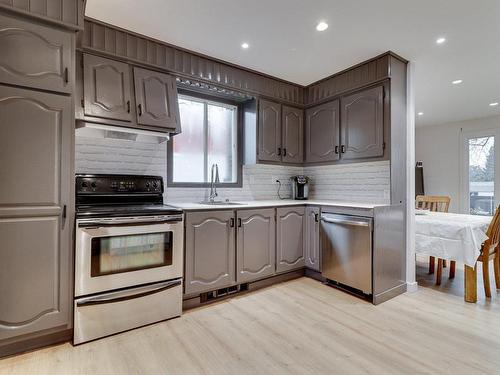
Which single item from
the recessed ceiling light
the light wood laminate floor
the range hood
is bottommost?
the light wood laminate floor

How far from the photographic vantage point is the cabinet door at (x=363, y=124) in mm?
3000

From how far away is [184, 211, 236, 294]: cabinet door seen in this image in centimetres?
251

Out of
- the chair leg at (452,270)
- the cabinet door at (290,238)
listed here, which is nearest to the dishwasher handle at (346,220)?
the cabinet door at (290,238)

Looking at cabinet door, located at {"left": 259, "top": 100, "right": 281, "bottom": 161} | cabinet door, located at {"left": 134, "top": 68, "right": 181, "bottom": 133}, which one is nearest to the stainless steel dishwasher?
cabinet door, located at {"left": 259, "top": 100, "right": 281, "bottom": 161}

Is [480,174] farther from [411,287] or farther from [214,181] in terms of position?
[214,181]

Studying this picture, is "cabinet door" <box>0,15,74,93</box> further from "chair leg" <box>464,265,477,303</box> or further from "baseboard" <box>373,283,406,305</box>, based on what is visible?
"chair leg" <box>464,265,477,303</box>

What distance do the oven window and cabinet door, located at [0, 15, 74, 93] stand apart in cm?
113

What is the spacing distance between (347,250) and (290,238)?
65cm

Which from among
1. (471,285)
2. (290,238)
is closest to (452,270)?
(471,285)

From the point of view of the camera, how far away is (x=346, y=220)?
9.45 ft

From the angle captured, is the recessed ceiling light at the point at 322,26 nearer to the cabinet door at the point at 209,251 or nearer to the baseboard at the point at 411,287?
the cabinet door at the point at 209,251

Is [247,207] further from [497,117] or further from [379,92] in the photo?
[497,117]

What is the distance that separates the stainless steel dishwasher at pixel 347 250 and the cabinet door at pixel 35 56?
2.67m

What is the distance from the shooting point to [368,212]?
269 cm
